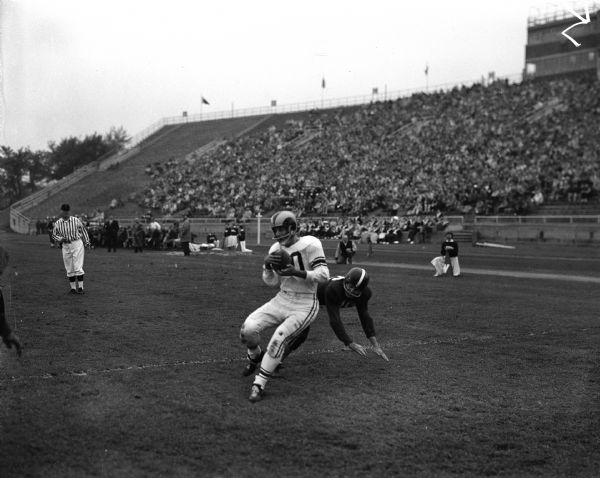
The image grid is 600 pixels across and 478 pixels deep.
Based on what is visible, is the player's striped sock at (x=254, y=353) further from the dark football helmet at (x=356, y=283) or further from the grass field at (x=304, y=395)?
the dark football helmet at (x=356, y=283)

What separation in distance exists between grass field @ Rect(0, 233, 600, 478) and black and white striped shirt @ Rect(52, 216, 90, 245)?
4.79ft

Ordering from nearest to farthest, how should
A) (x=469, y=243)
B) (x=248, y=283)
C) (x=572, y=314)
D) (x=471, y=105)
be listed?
(x=572, y=314)
(x=248, y=283)
(x=469, y=243)
(x=471, y=105)

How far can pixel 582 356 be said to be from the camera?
897 centimetres

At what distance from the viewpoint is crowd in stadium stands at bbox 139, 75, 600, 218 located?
3497 centimetres

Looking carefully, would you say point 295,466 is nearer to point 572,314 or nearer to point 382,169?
point 572,314

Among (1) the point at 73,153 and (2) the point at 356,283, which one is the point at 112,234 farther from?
(1) the point at 73,153

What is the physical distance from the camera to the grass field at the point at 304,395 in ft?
16.5

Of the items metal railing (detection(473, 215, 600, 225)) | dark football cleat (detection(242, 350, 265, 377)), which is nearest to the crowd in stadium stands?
metal railing (detection(473, 215, 600, 225))

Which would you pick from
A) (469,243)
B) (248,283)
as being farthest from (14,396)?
(469,243)

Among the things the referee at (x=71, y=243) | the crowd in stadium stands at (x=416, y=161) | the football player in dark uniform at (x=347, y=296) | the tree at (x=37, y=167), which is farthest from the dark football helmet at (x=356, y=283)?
the tree at (x=37, y=167)

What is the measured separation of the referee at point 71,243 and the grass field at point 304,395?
0.99 m

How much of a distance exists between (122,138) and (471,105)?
56.5m

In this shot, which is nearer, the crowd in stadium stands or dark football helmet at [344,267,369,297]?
dark football helmet at [344,267,369,297]

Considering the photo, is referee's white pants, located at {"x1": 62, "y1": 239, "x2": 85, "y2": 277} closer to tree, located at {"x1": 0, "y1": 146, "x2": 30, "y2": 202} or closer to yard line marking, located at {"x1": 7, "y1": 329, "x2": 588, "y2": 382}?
yard line marking, located at {"x1": 7, "y1": 329, "x2": 588, "y2": 382}
